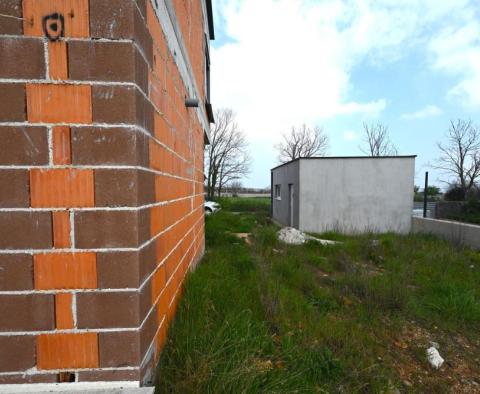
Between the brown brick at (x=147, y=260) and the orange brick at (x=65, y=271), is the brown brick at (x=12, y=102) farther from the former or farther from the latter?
the brown brick at (x=147, y=260)

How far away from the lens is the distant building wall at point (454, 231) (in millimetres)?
7305

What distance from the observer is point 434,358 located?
8.63 feet

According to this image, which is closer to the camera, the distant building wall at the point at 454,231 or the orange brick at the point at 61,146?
the orange brick at the point at 61,146

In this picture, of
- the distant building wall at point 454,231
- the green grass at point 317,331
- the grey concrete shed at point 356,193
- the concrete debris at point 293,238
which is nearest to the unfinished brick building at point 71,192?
the green grass at point 317,331

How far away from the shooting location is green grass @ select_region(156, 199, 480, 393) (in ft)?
5.17

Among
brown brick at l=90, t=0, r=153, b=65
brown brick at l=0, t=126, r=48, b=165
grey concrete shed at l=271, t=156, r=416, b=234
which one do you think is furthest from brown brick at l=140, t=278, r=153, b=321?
grey concrete shed at l=271, t=156, r=416, b=234

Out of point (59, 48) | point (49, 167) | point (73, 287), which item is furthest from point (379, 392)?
point (59, 48)

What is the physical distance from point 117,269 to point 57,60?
911 mm

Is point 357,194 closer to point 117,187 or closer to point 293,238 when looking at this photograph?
point 293,238

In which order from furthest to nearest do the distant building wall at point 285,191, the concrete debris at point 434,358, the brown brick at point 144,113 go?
the distant building wall at point 285,191
the concrete debris at point 434,358
the brown brick at point 144,113

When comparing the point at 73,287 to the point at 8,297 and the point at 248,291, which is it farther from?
the point at 248,291

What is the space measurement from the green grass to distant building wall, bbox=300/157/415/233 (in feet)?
17.7

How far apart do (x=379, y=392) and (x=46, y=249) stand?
96.9 inches

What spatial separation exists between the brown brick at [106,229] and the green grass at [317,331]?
0.84 m
